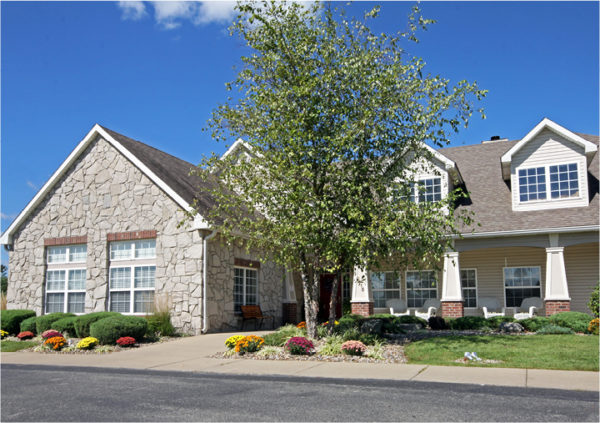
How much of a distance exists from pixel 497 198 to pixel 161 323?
1284 centimetres

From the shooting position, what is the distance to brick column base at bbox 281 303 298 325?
70.2 ft

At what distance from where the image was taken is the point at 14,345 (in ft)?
49.6

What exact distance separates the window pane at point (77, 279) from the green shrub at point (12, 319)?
1.63 metres

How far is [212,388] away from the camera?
8445 mm

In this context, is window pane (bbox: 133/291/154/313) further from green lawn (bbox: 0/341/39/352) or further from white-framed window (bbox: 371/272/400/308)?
white-framed window (bbox: 371/272/400/308)

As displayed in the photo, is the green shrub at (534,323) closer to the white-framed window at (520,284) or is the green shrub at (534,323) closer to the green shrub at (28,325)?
the white-framed window at (520,284)

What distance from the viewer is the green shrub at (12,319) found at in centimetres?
1765

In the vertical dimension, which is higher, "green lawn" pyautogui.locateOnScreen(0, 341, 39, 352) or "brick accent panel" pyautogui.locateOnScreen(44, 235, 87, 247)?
"brick accent panel" pyautogui.locateOnScreen(44, 235, 87, 247)

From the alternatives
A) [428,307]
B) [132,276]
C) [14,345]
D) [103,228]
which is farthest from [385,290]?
[14,345]

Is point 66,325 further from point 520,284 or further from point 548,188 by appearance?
point 548,188

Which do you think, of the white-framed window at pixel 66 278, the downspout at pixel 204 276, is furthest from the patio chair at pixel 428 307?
the white-framed window at pixel 66 278

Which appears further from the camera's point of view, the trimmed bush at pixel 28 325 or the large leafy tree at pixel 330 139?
the trimmed bush at pixel 28 325

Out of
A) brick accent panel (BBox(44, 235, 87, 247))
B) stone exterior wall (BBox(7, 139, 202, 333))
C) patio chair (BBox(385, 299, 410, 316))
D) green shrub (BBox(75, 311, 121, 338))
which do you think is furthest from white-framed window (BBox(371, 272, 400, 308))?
brick accent panel (BBox(44, 235, 87, 247))

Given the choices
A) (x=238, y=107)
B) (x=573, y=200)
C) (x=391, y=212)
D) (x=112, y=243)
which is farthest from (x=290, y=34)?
(x=573, y=200)
